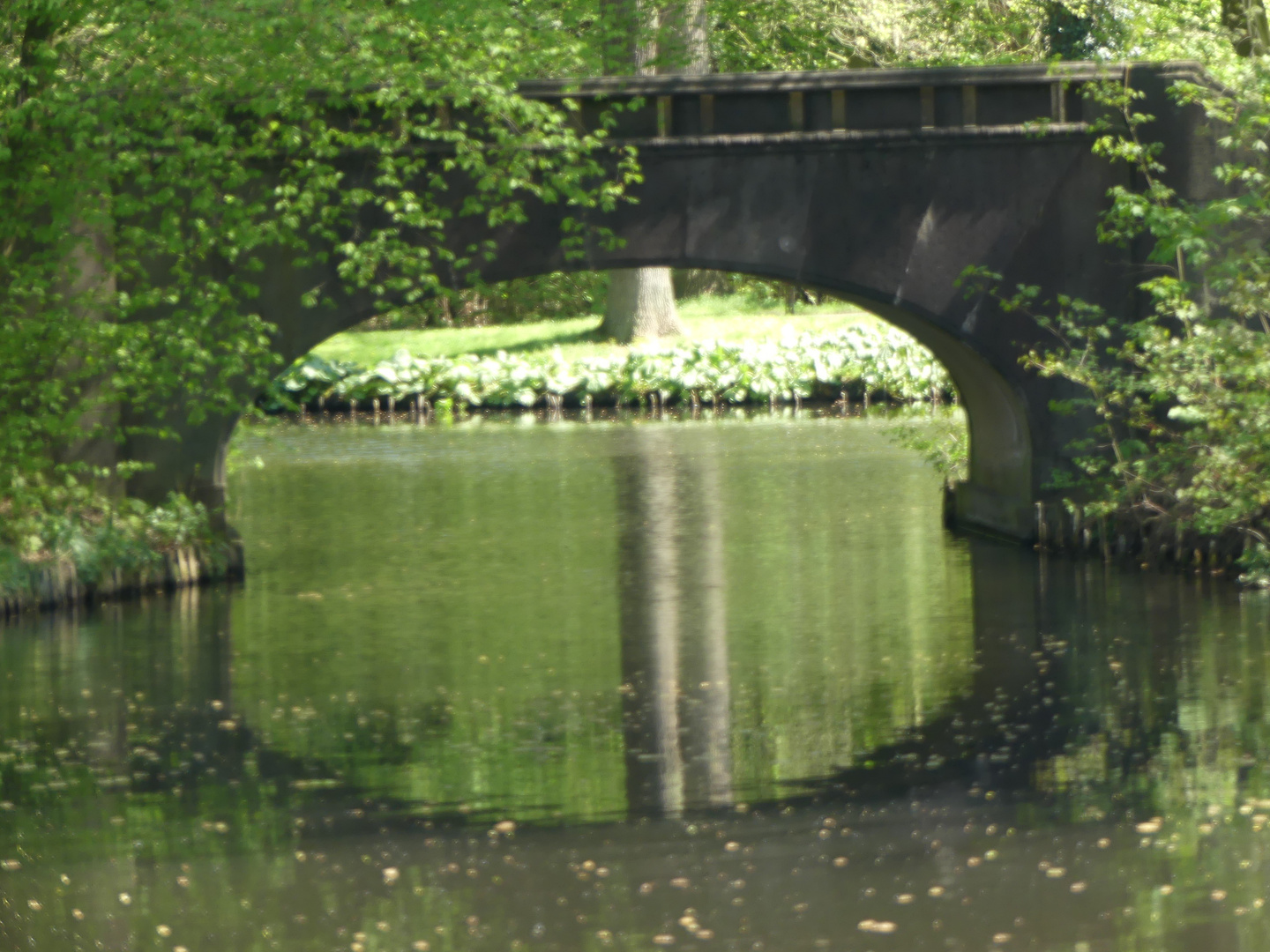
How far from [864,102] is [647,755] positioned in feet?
22.2

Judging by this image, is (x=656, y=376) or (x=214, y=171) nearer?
(x=214, y=171)

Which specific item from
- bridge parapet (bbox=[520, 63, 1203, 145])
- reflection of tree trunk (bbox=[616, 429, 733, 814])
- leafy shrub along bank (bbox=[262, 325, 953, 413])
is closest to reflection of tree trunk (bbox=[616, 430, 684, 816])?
reflection of tree trunk (bbox=[616, 429, 733, 814])

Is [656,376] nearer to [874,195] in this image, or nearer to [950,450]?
[950,450]

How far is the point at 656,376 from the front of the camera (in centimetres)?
3341

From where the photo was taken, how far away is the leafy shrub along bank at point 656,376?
32.7 m

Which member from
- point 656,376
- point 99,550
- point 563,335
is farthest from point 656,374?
point 99,550

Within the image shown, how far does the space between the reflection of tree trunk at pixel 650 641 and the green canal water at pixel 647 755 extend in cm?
4

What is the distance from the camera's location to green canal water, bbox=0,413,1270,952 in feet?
21.6

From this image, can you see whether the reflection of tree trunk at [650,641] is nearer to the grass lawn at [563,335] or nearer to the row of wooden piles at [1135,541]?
the row of wooden piles at [1135,541]

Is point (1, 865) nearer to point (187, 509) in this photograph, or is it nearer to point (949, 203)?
point (187, 509)

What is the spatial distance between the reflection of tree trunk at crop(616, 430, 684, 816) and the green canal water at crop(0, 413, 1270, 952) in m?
0.04

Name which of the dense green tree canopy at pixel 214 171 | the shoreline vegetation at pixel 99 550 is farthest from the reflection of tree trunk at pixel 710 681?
the shoreline vegetation at pixel 99 550

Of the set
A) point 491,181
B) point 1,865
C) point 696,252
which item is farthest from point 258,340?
point 1,865

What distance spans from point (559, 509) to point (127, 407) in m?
6.28
